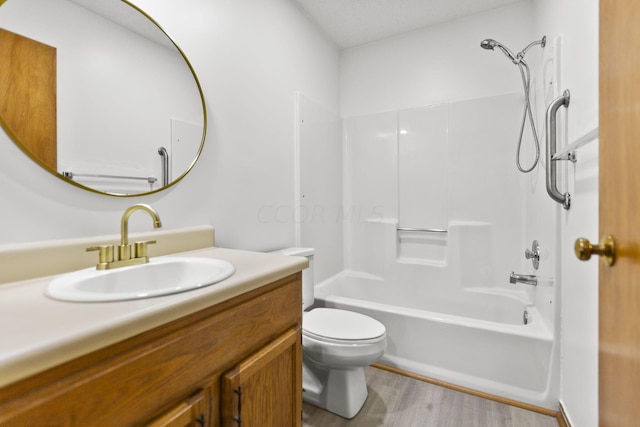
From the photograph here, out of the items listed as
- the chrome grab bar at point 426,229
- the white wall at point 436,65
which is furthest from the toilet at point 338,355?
the white wall at point 436,65

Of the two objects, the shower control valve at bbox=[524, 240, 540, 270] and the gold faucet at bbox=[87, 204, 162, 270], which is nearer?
the gold faucet at bbox=[87, 204, 162, 270]

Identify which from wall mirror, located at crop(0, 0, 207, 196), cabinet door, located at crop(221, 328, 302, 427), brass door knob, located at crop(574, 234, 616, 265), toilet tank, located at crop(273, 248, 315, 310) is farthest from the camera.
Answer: toilet tank, located at crop(273, 248, 315, 310)

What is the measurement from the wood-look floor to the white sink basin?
1049mm

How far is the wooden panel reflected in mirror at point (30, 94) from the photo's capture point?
84cm

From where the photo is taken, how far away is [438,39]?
2.42m

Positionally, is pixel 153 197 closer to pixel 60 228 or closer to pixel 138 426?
pixel 60 228

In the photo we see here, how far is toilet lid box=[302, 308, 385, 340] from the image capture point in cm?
149

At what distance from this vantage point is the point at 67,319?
1.77ft

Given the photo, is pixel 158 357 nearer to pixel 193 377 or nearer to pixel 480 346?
pixel 193 377

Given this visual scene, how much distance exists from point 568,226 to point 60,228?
206cm

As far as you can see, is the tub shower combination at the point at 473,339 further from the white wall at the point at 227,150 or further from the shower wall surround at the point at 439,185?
the white wall at the point at 227,150

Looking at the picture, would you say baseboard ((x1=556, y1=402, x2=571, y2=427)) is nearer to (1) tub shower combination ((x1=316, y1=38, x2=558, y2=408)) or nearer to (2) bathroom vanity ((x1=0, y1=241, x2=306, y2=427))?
(1) tub shower combination ((x1=316, y1=38, x2=558, y2=408))

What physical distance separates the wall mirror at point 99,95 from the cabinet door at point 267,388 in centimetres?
79

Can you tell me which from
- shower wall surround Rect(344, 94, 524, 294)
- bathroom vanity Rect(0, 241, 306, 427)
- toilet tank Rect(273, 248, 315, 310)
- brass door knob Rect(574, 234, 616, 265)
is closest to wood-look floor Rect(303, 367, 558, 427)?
toilet tank Rect(273, 248, 315, 310)
